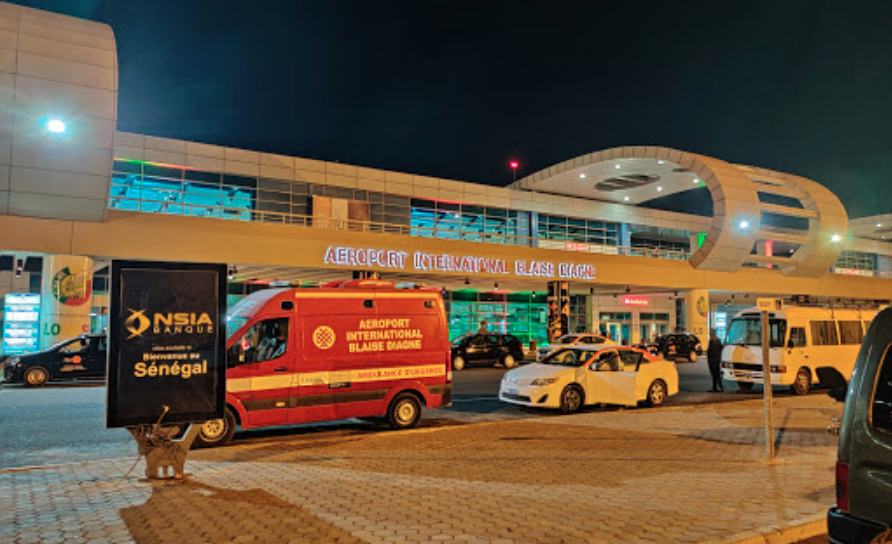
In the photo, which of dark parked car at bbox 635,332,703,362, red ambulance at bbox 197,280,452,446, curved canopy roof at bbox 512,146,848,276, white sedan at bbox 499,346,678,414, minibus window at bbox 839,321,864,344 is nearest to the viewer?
red ambulance at bbox 197,280,452,446

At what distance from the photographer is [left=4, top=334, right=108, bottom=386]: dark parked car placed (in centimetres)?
1909

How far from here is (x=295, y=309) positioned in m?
10.6

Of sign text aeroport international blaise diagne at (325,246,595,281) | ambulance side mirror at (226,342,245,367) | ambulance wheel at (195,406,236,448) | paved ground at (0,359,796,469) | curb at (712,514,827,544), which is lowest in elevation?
paved ground at (0,359,796,469)

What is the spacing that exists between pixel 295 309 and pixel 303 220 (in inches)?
966

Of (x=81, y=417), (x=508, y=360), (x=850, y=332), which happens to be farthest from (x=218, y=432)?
(x=508, y=360)

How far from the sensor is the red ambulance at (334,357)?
10.1 metres

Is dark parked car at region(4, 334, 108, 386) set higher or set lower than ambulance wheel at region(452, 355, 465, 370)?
higher

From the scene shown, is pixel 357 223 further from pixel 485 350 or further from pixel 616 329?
pixel 616 329

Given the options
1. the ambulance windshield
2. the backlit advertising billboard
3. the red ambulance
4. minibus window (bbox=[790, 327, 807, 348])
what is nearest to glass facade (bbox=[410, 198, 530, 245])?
minibus window (bbox=[790, 327, 807, 348])

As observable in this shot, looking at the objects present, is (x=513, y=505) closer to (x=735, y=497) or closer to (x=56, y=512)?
(x=735, y=497)

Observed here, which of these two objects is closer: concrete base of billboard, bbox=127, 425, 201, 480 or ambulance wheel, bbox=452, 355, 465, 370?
concrete base of billboard, bbox=127, 425, 201, 480

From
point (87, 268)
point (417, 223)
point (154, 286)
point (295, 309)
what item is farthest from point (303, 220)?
point (154, 286)

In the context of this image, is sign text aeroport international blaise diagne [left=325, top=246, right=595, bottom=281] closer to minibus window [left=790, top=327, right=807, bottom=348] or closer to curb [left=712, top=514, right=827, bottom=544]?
minibus window [left=790, top=327, right=807, bottom=348]

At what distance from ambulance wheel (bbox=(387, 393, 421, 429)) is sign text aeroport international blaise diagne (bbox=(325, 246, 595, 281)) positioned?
1608 centimetres
